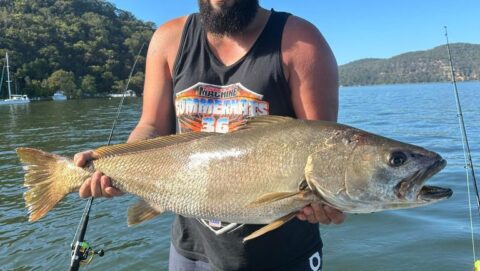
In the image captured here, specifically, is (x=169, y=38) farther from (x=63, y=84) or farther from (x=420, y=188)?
(x=63, y=84)

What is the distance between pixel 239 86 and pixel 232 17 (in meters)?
0.51

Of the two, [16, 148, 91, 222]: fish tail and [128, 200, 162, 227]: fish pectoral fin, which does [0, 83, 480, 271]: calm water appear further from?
[128, 200, 162, 227]: fish pectoral fin

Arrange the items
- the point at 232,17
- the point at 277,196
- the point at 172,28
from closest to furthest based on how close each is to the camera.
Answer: the point at 277,196 → the point at 232,17 → the point at 172,28

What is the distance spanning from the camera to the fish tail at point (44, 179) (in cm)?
322

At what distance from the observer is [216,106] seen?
3244 mm

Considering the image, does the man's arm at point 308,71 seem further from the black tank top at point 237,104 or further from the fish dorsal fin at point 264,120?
the fish dorsal fin at point 264,120

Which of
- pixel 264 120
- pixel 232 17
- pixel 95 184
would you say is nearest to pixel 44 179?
pixel 95 184

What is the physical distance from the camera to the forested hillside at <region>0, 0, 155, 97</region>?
102688 mm

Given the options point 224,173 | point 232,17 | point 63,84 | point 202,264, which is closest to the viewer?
point 224,173

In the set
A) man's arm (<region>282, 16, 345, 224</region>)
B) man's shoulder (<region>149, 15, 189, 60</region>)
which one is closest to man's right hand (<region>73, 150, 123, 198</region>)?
man's shoulder (<region>149, 15, 189, 60</region>)

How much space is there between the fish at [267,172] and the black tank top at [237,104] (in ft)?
0.97

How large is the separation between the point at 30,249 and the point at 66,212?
8.48 ft

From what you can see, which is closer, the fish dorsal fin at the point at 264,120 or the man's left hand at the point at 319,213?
the man's left hand at the point at 319,213

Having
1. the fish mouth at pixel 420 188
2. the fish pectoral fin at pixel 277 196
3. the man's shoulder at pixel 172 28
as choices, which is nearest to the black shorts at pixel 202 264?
the fish pectoral fin at pixel 277 196
